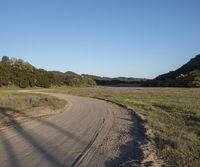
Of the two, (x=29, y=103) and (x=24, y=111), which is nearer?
(x=24, y=111)

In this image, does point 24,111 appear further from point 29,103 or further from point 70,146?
point 70,146

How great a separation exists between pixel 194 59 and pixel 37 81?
89.7 metres

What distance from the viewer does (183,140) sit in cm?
1270

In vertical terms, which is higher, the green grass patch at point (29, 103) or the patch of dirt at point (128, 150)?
the green grass patch at point (29, 103)

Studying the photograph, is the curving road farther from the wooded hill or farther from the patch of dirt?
the wooded hill

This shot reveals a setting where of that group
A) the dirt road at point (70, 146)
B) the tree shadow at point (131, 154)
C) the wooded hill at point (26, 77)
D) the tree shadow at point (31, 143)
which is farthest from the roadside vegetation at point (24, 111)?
the wooded hill at point (26, 77)

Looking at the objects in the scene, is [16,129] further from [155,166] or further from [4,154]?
[155,166]

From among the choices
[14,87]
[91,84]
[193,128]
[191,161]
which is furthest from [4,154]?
[91,84]

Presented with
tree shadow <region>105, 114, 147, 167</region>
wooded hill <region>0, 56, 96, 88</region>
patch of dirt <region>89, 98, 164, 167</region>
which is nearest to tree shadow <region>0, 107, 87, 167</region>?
patch of dirt <region>89, 98, 164, 167</region>

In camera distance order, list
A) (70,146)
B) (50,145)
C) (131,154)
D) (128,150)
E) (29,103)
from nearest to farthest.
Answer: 1. (131,154)
2. (128,150)
3. (70,146)
4. (50,145)
5. (29,103)

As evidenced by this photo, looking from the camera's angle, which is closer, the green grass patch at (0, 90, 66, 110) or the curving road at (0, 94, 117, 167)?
the curving road at (0, 94, 117, 167)

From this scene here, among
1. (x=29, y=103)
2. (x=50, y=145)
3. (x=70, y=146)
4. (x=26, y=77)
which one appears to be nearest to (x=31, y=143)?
(x=50, y=145)

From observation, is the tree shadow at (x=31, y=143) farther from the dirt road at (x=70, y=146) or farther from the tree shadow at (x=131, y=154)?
the tree shadow at (x=131, y=154)

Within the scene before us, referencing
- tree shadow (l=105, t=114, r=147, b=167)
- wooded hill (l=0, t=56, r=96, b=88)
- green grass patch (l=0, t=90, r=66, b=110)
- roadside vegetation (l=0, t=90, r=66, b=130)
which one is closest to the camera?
tree shadow (l=105, t=114, r=147, b=167)
